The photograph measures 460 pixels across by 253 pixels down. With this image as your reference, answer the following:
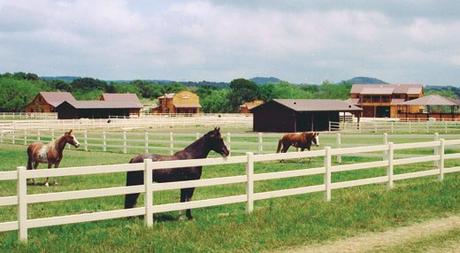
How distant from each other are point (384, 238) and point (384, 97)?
103m

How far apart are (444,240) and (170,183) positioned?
14.9 ft

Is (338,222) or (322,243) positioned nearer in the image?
(322,243)

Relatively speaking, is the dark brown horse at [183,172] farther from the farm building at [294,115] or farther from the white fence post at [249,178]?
the farm building at [294,115]

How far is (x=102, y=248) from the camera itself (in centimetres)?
841

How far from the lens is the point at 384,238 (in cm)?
952

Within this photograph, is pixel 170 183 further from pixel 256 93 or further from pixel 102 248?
pixel 256 93

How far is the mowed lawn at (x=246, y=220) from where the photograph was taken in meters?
8.72

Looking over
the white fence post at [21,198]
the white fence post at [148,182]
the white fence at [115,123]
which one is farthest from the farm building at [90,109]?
the white fence post at [21,198]

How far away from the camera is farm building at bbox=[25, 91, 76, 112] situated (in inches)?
4368

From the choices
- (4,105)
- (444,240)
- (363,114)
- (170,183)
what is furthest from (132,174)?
(4,105)

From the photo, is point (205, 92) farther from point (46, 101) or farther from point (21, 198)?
point (21, 198)

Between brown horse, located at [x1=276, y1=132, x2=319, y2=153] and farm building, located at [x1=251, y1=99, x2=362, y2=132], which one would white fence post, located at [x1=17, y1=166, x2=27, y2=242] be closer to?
brown horse, located at [x1=276, y1=132, x2=319, y2=153]

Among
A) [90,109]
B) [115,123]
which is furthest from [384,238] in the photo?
[90,109]

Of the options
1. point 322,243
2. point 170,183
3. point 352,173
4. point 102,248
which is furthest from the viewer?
point 352,173
